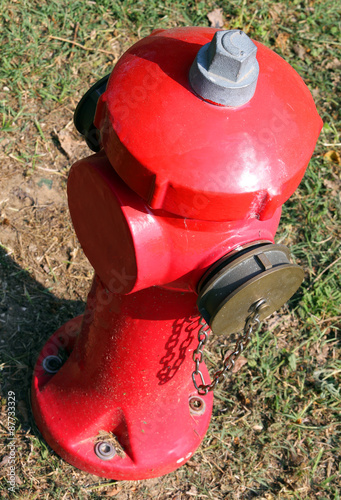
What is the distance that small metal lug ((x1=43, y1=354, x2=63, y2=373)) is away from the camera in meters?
2.16

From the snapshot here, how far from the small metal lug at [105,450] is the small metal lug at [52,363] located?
357mm

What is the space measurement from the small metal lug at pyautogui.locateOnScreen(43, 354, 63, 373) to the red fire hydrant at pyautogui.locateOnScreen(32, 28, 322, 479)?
60cm

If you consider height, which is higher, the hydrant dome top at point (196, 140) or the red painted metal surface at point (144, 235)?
the hydrant dome top at point (196, 140)

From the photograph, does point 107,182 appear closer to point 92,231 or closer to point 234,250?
point 92,231

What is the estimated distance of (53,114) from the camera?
299 centimetres

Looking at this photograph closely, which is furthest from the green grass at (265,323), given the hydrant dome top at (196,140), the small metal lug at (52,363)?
the hydrant dome top at (196,140)

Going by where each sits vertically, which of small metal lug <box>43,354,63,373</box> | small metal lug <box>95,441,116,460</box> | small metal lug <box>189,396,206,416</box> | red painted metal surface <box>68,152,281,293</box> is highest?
red painted metal surface <box>68,152,281,293</box>

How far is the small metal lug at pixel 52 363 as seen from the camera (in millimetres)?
2164

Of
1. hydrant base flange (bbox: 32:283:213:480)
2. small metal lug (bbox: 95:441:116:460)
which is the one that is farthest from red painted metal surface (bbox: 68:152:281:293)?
small metal lug (bbox: 95:441:116:460)

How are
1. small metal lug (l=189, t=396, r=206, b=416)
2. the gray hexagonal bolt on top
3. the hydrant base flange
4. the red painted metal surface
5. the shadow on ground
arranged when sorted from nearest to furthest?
1. the gray hexagonal bolt on top
2. the red painted metal surface
3. the hydrant base flange
4. small metal lug (l=189, t=396, r=206, b=416)
5. the shadow on ground

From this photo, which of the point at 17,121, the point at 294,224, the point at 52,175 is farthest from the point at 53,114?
the point at 294,224

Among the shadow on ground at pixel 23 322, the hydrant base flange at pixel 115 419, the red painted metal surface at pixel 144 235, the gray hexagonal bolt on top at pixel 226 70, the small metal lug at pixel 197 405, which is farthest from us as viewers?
the shadow on ground at pixel 23 322

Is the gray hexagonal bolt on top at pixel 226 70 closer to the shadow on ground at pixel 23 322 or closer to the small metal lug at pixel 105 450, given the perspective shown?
the small metal lug at pixel 105 450

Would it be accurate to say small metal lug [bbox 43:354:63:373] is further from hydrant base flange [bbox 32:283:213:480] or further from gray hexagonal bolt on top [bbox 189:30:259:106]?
gray hexagonal bolt on top [bbox 189:30:259:106]
